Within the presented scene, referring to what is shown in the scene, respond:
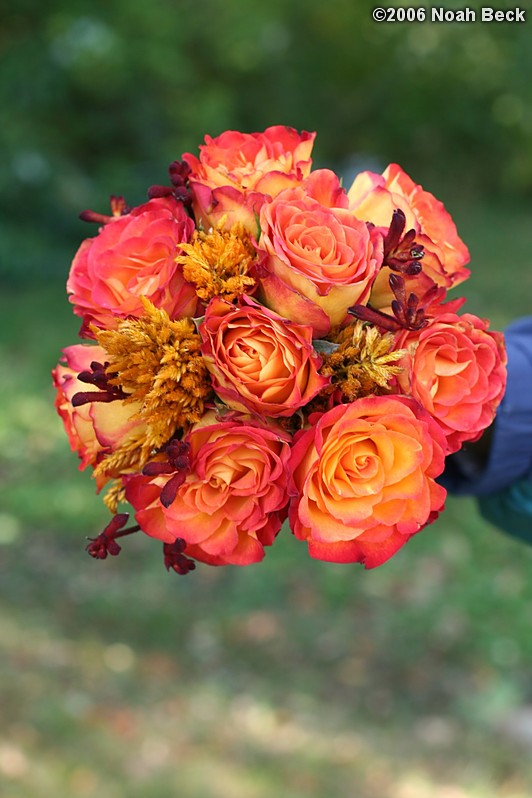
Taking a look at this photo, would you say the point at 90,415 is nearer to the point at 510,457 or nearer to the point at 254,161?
the point at 254,161

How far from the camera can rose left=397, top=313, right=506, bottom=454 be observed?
1.26 m

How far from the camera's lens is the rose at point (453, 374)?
1.26 m

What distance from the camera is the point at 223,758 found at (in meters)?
3.00

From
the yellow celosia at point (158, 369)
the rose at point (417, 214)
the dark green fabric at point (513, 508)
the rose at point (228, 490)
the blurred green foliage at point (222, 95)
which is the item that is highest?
the blurred green foliage at point (222, 95)

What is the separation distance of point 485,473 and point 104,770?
1961 mm

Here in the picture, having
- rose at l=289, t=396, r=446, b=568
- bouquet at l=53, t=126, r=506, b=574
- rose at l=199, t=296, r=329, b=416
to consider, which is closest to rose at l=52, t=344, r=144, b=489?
bouquet at l=53, t=126, r=506, b=574

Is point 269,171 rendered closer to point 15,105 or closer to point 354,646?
point 354,646

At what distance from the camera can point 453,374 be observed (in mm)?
1288

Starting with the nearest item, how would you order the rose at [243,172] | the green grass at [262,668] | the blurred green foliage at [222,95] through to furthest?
the rose at [243,172] < the green grass at [262,668] < the blurred green foliage at [222,95]

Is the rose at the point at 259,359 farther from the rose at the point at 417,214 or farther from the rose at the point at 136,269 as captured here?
the rose at the point at 417,214

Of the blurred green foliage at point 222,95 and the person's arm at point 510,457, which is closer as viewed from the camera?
the person's arm at point 510,457

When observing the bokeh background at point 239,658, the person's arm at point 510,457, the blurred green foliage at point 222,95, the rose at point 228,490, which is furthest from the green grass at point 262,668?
the blurred green foliage at point 222,95

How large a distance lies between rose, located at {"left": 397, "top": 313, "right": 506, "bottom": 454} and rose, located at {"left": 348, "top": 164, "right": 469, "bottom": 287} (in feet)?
0.32

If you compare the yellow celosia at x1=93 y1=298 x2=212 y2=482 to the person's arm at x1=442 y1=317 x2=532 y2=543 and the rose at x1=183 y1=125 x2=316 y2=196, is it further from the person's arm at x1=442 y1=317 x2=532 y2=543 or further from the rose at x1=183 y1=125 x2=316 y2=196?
→ the person's arm at x1=442 y1=317 x2=532 y2=543
